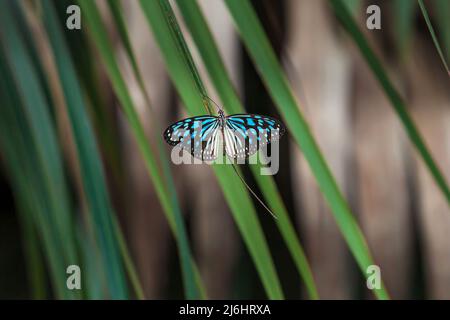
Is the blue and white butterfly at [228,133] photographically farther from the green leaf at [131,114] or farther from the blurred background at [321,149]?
the blurred background at [321,149]

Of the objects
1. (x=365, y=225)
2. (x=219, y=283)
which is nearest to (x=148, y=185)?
(x=219, y=283)

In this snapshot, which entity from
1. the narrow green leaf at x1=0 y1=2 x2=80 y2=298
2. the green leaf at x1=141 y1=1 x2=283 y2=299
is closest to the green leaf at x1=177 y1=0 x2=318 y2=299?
the green leaf at x1=141 y1=1 x2=283 y2=299

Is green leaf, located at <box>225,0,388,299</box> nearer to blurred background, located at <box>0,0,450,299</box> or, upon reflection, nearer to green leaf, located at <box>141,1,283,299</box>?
green leaf, located at <box>141,1,283,299</box>

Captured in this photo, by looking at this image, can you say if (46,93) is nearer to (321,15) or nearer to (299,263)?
(299,263)

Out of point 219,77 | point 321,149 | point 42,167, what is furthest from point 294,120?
point 321,149

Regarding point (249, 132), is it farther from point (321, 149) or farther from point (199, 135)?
point (321, 149)

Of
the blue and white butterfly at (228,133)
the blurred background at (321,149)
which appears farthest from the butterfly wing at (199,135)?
A: the blurred background at (321,149)

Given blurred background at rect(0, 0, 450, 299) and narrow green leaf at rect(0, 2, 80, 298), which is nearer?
narrow green leaf at rect(0, 2, 80, 298)
